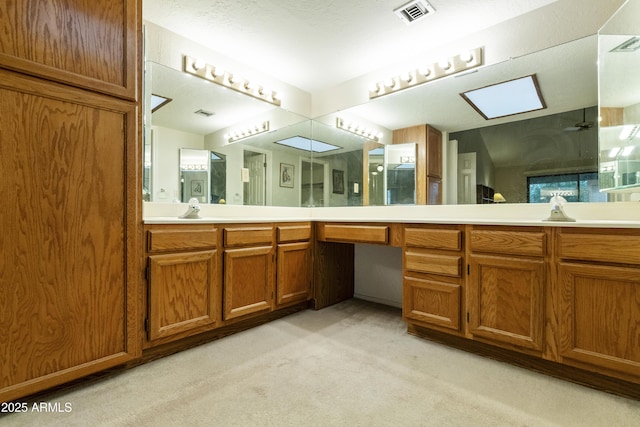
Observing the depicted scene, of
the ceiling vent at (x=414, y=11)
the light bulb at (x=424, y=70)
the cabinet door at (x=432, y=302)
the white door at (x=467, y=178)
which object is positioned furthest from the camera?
the light bulb at (x=424, y=70)

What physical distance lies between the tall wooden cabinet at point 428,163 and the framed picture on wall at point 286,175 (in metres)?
1.30

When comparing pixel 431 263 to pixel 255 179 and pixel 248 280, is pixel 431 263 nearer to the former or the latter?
pixel 248 280

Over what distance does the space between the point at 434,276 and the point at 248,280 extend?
50.8 inches

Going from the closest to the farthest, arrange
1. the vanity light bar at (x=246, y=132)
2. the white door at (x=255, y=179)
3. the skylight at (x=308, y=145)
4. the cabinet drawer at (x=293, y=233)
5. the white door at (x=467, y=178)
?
the white door at (x=467, y=178)
the cabinet drawer at (x=293, y=233)
the vanity light bar at (x=246, y=132)
the white door at (x=255, y=179)
the skylight at (x=308, y=145)

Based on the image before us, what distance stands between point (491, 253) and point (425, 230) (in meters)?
0.41

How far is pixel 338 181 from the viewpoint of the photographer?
10.4 feet

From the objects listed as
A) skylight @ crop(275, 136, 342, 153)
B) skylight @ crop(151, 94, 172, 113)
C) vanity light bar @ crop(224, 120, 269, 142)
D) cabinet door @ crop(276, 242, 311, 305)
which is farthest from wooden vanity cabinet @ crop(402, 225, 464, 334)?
skylight @ crop(151, 94, 172, 113)

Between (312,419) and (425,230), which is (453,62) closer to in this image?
(425,230)

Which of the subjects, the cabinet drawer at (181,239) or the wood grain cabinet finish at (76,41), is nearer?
the wood grain cabinet finish at (76,41)

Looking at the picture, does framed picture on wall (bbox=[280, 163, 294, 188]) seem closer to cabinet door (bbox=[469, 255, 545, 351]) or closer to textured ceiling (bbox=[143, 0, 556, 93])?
textured ceiling (bbox=[143, 0, 556, 93])

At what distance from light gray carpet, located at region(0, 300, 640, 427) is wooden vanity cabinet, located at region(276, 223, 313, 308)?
523 millimetres

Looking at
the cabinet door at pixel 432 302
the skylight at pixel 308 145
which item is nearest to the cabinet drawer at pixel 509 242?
the cabinet door at pixel 432 302

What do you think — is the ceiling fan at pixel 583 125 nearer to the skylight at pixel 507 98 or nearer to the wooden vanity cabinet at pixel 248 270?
the skylight at pixel 507 98

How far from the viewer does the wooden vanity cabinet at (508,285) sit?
1.54m
